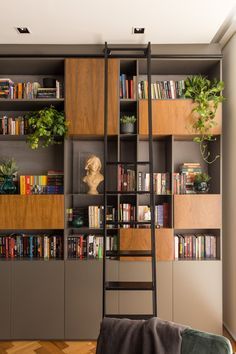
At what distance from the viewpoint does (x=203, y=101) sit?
3.02m

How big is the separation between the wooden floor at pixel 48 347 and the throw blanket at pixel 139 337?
4.83ft

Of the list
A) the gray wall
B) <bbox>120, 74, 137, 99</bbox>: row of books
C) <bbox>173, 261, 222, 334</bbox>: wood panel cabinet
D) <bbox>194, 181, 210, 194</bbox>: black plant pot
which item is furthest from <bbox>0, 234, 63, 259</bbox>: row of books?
the gray wall

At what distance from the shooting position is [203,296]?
3.09 m

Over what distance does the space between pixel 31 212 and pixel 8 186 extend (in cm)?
38

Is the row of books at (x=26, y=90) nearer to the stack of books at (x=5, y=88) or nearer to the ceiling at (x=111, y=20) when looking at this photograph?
the stack of books at (x=5, y=88)

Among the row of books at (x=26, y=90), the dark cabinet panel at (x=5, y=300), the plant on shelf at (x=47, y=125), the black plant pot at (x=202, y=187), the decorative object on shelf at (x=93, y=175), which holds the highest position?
the row of books at (x=26, y=90)

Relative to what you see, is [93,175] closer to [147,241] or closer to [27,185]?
[27,185]

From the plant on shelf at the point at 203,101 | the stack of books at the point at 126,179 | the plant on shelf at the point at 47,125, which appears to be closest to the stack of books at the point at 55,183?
the plant on shelf at the point at 47,125

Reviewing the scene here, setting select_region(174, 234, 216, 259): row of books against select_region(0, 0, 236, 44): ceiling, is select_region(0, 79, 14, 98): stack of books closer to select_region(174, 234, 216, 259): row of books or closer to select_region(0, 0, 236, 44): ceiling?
select_region(0, 0, 236, 44): ceiling

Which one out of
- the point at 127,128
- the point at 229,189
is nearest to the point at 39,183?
the point at 127,128

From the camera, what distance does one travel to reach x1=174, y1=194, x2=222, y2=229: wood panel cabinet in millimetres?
3078

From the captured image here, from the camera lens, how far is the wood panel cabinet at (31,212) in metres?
3.06

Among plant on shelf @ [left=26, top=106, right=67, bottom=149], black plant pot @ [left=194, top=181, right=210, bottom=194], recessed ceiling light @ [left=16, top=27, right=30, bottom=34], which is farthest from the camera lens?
black plant pot @ [left=194, top=181, right=210, bottom=194]

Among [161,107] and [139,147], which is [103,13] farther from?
[139,147]
